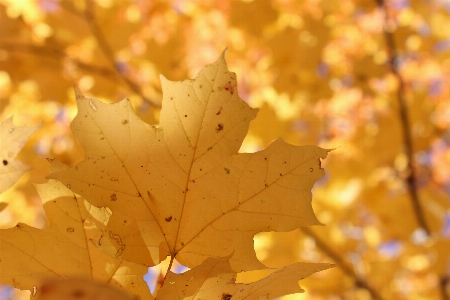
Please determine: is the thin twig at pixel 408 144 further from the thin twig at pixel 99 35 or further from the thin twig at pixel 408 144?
the thin twig at pixel 99 35

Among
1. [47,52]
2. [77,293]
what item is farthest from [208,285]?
[47,52]

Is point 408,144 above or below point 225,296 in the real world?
above

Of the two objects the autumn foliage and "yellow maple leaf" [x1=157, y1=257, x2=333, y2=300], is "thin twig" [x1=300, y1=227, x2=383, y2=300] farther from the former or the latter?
"yellow maple leaf" [x1=157, y1=257, x2=333, y2=300]

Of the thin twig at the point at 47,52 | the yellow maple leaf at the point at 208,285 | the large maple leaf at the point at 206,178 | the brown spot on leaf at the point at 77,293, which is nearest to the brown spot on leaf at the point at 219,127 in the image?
the large maple leaf at the point at 206,178

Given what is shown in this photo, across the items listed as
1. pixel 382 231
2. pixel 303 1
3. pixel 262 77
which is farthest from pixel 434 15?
pixel 382 231

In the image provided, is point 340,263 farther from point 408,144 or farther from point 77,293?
point 77,293

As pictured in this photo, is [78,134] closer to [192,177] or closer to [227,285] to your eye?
[192,177]

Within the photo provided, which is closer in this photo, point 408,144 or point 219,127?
point 219,127

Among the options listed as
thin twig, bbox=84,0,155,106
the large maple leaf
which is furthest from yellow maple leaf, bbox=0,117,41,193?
thin twig, bbox=84,0,155,106
